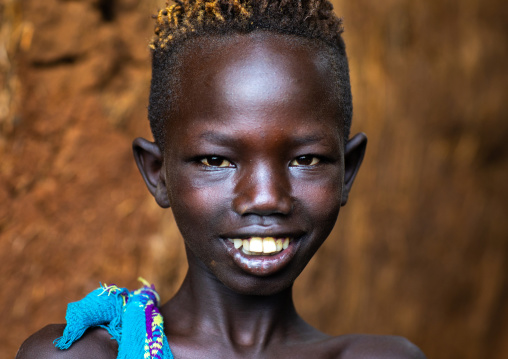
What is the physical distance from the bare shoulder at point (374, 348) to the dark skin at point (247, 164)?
10.8 inches

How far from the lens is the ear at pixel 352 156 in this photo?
214 cm

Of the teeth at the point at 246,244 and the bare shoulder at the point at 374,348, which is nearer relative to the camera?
the teeth at the point at 246,244

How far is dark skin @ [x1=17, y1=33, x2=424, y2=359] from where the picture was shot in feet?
→ 5.83

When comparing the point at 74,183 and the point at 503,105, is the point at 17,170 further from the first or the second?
the point at 503,105

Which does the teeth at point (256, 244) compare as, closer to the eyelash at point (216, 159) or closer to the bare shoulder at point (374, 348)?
the eyelash at point (216, 159)

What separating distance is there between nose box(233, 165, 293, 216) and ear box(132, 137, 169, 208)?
13.5 inches

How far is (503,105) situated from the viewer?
5.84 metres


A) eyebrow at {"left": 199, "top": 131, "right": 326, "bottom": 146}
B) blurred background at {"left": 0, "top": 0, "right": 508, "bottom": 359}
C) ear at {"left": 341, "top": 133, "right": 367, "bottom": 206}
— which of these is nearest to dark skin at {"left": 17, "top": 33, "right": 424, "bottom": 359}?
eyebrow at {"left": 199, "top": 131, "right": 326, "bottom": 146}

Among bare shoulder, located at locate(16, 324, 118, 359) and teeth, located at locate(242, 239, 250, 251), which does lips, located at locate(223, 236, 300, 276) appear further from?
bare shoulder, located at locate(16, 324, 118, 359)

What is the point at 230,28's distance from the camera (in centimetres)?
188

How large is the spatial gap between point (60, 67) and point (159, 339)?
1725mm

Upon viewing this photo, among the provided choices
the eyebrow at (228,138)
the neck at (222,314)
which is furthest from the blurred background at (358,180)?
the eyebrow at (228,138)

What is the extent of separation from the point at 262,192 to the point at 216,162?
167 millimetres

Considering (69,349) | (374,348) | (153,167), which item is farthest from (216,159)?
(374,348)
